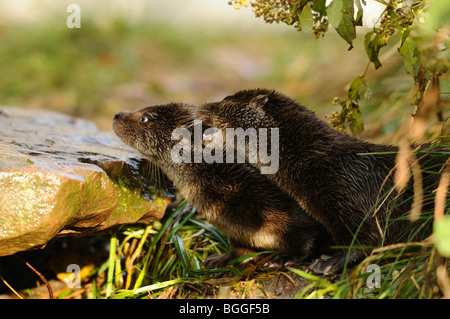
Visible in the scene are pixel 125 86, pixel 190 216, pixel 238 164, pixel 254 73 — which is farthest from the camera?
pixel 254 73

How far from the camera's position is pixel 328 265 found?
6.79 feet

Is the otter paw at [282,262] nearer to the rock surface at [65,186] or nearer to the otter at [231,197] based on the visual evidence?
the otter at [231,197]

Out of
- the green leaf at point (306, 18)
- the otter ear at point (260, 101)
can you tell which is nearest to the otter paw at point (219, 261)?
the otter ear at point (260, 101)

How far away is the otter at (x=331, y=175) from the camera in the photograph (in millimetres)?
2066

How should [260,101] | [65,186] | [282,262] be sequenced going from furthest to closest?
[260,101] < [282,262] < [65,186]

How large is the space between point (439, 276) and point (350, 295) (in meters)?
0.32

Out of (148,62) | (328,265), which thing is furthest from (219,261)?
(148,62)

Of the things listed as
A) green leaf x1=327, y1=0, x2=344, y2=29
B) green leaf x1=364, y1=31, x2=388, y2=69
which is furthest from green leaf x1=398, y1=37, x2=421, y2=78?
green leaf x1=327, y1=0, x2=344, y2=29

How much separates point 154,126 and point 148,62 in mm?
4735

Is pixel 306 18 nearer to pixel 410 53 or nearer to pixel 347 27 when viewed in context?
pixel 347 27

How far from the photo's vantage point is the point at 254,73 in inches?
290
